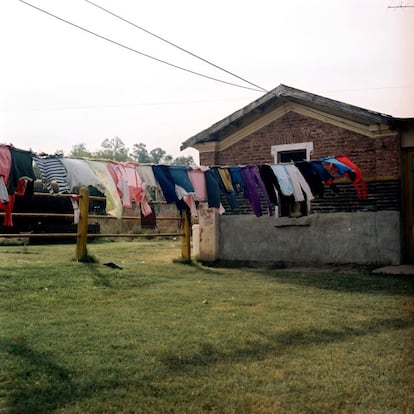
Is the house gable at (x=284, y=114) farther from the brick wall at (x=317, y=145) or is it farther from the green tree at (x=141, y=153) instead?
the green tree at (x=141, y=153)

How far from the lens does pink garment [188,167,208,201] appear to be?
8.78 meters

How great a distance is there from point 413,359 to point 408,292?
3.88m

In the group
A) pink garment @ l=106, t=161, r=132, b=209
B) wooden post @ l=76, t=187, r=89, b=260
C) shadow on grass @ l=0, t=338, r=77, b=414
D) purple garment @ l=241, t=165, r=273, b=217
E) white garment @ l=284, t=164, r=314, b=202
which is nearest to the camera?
shadow on grass @ l=0, t=338, r=77, b=414

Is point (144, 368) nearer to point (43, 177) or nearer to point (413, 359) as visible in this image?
point (413, 359)

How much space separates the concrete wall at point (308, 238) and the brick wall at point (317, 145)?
1130 mm

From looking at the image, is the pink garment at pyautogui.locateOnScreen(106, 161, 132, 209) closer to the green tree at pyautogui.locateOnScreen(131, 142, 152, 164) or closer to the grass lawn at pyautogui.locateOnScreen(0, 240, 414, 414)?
the grass lawn at pyautogui.locateOnScreen(0, 240, 414, 414)

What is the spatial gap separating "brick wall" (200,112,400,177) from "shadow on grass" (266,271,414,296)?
9.15ft

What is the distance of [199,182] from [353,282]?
3.20 meters

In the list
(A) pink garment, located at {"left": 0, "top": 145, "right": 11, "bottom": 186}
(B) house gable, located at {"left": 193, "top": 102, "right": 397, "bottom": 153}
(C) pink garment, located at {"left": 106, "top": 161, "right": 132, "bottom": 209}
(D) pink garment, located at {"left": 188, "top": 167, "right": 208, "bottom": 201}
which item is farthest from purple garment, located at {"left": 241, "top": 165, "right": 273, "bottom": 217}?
(A) pink garment, located at {"left": 0, "top": 145, "right": 11, "bottom": 186}

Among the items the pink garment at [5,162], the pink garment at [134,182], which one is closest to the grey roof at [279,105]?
the pink garment at [134,182]

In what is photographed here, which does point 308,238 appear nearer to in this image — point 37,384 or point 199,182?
point 199,182

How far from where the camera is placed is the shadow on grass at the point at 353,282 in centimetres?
827

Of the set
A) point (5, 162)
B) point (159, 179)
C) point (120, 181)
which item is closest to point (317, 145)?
point (159, 179)

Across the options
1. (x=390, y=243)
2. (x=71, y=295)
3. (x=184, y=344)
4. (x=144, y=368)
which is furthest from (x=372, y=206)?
(x=144, y=368)
